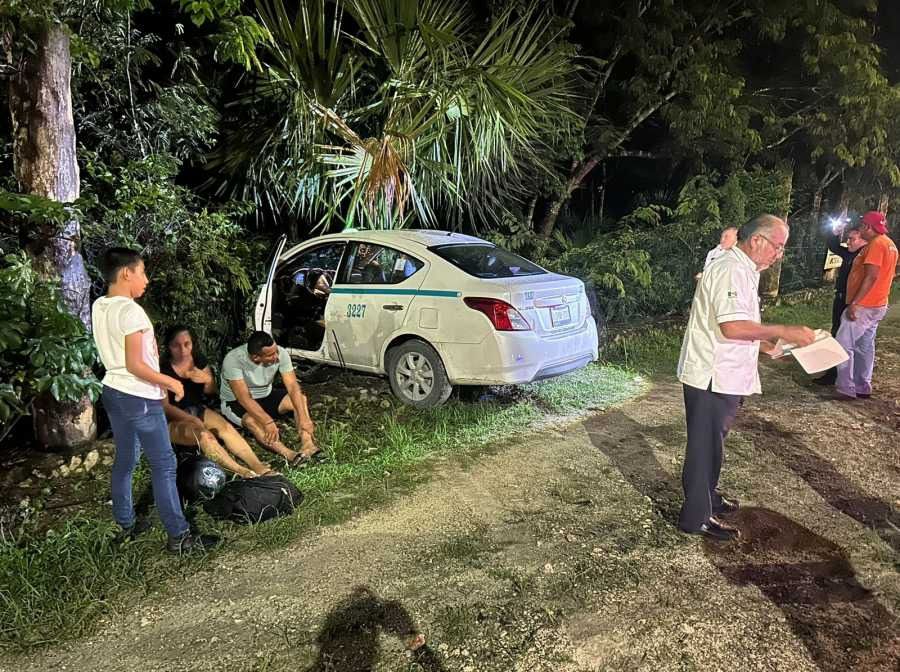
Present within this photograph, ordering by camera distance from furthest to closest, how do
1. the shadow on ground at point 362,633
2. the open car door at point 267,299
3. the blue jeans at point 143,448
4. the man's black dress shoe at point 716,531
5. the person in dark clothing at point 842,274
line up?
1. the person in dark clothing at point 842,274
2. the open car door at point 267,299
3. the man's black dress shoe at point 716,531
4. the blue jeans at point 143,448
5. the shadow on ground at point 362,633

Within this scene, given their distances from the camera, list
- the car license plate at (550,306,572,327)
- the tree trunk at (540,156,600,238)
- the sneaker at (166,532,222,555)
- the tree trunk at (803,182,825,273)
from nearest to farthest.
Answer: the sneaker at (166,532,222,555) < the car license plate at (550,306,572,327) < the tree trunk at (540,156,600,238) < the tree trunk at (803,182,825,273)

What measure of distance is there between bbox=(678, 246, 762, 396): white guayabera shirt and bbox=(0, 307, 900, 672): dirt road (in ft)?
2.89

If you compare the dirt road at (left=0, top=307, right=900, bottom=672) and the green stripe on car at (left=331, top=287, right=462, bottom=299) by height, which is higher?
the green stripe on car at (left=331, top=287, right=462, bottom=299)

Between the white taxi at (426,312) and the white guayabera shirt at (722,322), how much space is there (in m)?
1.77

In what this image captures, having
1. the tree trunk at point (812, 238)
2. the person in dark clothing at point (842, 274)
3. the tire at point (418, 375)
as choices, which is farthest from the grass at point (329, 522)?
the tree trunk at point (812, 238)

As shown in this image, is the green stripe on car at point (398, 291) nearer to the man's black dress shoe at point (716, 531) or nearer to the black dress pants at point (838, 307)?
the man's black dress shoe at point (716, 531)

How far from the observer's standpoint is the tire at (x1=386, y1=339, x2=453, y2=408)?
5160mm

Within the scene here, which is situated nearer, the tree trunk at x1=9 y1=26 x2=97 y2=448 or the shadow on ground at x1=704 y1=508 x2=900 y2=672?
the shadow on ground at x1=704 y1=508 x2=900 y2=672

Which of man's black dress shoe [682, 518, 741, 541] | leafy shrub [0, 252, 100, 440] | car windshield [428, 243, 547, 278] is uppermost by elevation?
car windshield [428, 243, 547, 278]

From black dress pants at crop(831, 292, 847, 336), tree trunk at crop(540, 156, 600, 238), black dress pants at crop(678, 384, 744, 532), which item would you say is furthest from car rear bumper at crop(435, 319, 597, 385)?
tree trunk at crop(540, 156, 600, 238)

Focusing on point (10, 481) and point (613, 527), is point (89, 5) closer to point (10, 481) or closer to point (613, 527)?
point (10, 481)

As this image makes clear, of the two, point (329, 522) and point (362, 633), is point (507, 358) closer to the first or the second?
point (329, 522)

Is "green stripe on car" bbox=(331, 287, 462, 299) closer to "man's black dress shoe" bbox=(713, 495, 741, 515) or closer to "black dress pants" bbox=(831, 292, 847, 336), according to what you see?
"man's black dress shoe" bbox=(713, 495, 741, 515)

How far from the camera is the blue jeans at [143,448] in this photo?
301cm
